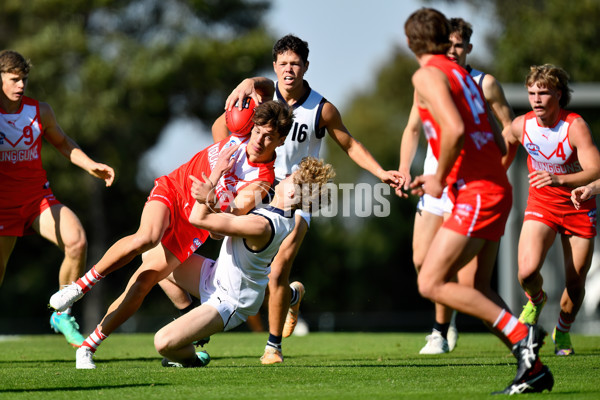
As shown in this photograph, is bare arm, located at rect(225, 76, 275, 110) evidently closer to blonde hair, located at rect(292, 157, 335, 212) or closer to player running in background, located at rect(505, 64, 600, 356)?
blonde hair, located at rect(292, 157, 335, 212)

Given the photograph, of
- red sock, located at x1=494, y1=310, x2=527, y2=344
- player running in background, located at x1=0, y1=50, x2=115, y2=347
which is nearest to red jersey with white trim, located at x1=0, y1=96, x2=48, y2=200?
player running in background, located at x1=0, y1=50, x2=115, y2=347

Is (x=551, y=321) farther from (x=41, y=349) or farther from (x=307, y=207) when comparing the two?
(x=307, y=207)

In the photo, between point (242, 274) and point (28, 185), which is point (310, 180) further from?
point (28, 185)

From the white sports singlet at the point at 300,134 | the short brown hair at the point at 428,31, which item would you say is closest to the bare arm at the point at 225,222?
the white sports singlet at the point at 300,134

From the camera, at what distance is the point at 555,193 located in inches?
313

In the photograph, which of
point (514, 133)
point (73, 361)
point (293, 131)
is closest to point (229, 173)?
point (293, 131)

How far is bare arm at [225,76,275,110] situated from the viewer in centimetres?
734

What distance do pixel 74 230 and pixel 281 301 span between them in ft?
7.25

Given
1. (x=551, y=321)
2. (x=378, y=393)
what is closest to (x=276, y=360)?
(x=378, y=393)

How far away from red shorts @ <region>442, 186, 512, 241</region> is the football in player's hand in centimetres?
221

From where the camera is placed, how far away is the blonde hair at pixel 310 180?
6223 mm

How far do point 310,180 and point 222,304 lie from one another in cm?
120

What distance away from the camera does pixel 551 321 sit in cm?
2122

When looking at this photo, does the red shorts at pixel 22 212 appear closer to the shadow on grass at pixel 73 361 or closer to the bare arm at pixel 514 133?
the shadow on grass at pixel 73 361
